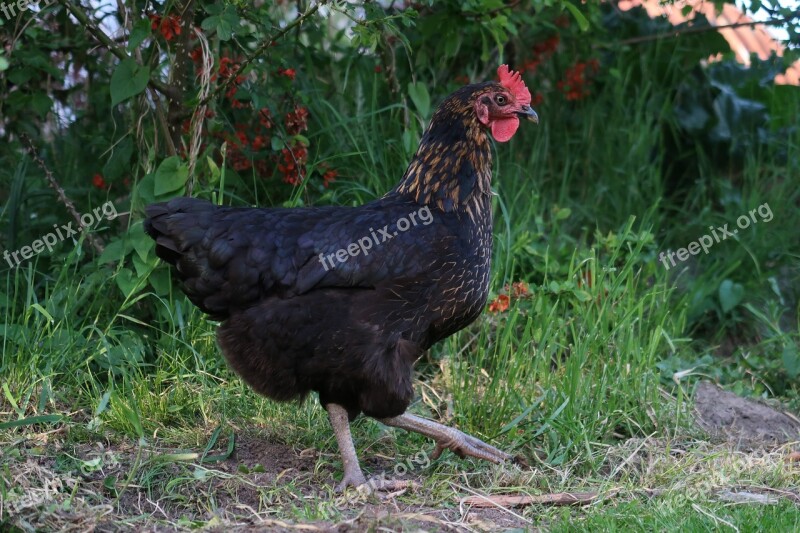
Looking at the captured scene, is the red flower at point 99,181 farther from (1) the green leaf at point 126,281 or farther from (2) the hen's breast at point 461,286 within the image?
(2) the hen's breast at point 461,286

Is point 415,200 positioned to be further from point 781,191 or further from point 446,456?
point 781,191

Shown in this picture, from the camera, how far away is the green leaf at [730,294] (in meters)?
5.59

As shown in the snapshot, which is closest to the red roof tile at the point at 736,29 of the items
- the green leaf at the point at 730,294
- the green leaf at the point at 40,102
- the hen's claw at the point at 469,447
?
the green leaf at the point at 730,294

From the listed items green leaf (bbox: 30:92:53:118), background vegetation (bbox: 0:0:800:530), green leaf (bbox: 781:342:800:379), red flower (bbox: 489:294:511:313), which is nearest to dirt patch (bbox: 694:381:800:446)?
background vegetation (bbox: 0:0:800:530)

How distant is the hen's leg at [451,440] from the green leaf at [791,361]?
1.96 metres

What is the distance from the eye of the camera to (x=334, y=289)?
365 centimetres

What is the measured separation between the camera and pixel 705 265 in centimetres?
598

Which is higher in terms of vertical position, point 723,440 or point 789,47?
point 789,47

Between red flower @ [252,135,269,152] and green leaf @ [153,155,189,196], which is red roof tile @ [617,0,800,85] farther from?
green leaf @ [153,155,189,196]

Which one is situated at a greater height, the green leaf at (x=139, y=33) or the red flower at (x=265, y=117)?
the green leaf at (x=139, y=33)

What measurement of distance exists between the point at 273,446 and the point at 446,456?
737 mm

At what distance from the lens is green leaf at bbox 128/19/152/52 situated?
4.16 metres

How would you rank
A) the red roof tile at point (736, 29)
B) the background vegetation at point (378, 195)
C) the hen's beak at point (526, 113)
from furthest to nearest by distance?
the red roof tile at point (736, 29) < the hen's beak at point (526, 113) < the background vegetation at point (378, 195)

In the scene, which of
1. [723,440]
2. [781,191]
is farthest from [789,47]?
[723,440]
